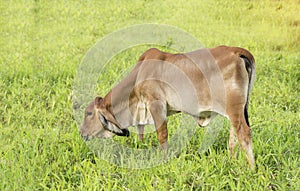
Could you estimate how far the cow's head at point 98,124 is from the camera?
4105mm

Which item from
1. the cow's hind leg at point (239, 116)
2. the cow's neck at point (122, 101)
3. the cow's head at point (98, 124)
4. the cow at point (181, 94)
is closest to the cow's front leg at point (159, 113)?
the cow at point (181, 94)

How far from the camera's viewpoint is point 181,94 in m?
3.90

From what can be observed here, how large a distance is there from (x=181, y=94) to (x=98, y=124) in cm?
70

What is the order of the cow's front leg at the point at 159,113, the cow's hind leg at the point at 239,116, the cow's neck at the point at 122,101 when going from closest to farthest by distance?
1. the cow's hind leg at the point at 239,116
2. the cow's front leg at the point at 159,113
3. the cow's neck at the point at 122,101

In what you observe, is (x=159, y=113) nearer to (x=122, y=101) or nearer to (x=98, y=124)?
(x=122, y=101)

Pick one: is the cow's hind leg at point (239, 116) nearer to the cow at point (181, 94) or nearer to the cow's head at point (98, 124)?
the cow at point (181, 94)

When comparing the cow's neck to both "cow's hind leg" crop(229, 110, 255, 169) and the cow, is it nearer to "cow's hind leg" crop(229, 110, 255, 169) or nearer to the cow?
the cow

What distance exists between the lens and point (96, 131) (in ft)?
13.8

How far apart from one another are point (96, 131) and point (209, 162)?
2.94 feet

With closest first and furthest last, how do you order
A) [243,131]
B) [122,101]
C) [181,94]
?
1. [243,131]
2. [181,94]
3. [122,101]

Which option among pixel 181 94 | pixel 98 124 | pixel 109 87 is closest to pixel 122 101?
pixel 98 124

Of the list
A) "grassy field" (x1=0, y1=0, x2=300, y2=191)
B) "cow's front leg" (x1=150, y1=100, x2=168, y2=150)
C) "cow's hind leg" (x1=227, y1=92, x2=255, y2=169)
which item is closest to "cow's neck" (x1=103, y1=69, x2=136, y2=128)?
"cow's front leg" (x1=150, y1=100, x2=168, y2=150)

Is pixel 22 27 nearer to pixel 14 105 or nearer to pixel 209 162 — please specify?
pixel 14 105

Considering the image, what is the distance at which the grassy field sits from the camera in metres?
3.74
